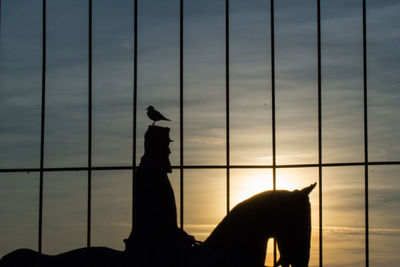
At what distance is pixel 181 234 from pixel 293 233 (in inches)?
67.9

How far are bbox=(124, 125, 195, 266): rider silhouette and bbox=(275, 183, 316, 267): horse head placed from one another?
63.6 inches

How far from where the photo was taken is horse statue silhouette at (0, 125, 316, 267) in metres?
8.88

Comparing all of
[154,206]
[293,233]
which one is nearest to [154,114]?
[154,206]

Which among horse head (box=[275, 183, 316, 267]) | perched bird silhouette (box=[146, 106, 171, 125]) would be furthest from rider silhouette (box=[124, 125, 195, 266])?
horse head (box=[275, 183, 316, 267])

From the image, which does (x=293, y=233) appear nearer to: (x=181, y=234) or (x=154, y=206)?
(x=181, y=234)

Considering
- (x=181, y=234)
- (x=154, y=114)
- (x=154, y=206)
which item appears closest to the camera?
(x=181, y=234)

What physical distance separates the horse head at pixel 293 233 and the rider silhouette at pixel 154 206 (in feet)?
5.30

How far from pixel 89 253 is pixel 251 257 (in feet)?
8.36

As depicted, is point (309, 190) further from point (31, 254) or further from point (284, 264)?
point (31, 254)

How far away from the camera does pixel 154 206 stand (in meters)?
9.40

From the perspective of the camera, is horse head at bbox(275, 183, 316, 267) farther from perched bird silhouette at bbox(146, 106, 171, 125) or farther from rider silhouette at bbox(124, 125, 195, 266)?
perched bird silhouette at bbox(146, 106, 171, 125)

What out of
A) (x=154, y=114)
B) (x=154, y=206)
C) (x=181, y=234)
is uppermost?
(x=154, y=114)

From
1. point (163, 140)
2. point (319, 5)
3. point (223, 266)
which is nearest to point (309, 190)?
point (223, 266)

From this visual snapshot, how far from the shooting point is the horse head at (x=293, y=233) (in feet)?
29.0
